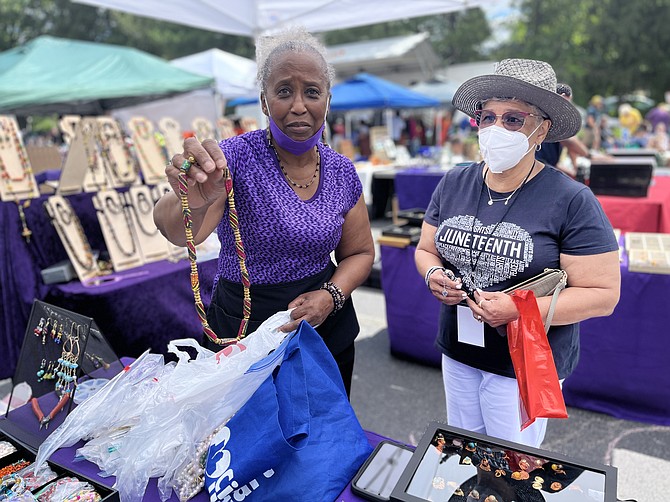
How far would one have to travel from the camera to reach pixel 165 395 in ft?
3.35

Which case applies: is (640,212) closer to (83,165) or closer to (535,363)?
(535,363)

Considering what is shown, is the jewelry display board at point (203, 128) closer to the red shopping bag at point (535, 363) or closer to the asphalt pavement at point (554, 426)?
the asphalt pavement at point (554, 426)

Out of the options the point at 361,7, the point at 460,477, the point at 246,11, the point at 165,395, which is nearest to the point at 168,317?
the point at 165,395

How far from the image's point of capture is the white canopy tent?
12.2 ft

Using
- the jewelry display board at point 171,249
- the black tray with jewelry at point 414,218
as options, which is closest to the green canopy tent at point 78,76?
the jewelry display board at point 171,249

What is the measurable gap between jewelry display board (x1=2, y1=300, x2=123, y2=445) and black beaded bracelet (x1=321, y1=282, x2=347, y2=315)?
0.65 meters

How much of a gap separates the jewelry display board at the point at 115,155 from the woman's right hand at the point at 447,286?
2.46 metres

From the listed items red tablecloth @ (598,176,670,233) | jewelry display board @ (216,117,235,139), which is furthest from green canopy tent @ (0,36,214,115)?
red tablecloth @ (598,176,670,233)

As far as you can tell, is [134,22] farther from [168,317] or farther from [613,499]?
Answer: [613,499]

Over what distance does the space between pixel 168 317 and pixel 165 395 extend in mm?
1790

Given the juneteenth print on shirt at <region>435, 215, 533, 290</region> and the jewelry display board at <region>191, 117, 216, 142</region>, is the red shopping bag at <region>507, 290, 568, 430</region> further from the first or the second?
→ the jewelry display board at <region>191, 117, 216, 142</region>

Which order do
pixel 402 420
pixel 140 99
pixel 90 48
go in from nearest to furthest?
1. pixel 402 420
2. pixel 90 48
3. pixel 140 99

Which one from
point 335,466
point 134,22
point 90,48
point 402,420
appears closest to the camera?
point 335,466

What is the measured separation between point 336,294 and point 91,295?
1.69 metres
